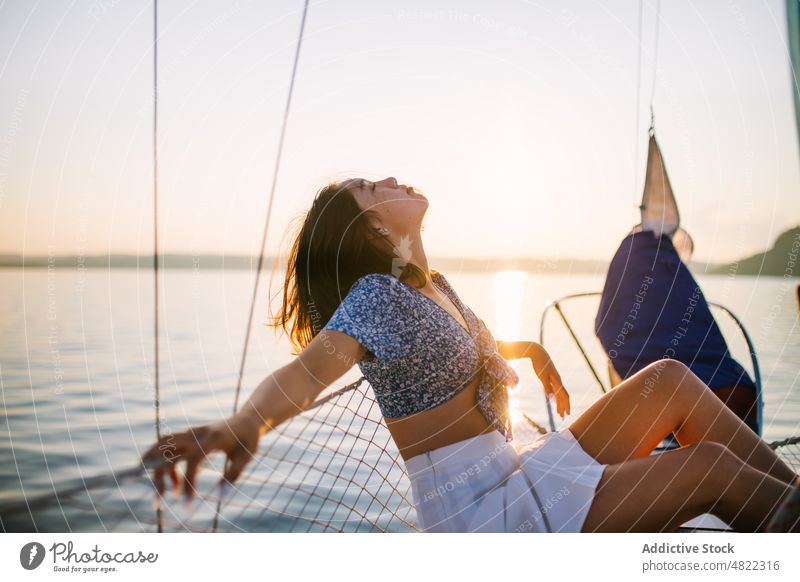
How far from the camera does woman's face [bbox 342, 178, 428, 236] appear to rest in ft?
5.16

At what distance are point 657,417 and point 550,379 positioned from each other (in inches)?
13.3

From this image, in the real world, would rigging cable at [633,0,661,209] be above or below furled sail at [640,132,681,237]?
above

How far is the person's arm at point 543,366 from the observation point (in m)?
1.63

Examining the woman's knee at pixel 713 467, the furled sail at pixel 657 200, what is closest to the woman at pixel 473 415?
the woman's knee at pixel 713 467

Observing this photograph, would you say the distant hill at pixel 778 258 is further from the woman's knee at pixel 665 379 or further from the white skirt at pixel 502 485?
the white skirt at pixel 502 485

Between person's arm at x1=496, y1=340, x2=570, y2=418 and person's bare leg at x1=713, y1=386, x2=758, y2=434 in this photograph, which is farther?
person's bare leg at x1=713, y1=386, x2=758, y2=434

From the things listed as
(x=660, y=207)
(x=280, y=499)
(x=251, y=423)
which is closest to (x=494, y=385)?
(x=251, y=423)

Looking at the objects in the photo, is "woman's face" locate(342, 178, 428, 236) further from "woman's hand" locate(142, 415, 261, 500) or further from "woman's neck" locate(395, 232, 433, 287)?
"woman's hand" locate(142, 415, 261, 500)

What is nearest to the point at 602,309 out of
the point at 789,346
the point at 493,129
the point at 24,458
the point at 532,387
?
the point at 493,129

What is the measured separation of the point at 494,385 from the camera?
1.43m

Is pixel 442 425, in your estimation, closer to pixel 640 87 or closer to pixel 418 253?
pixel 418 253

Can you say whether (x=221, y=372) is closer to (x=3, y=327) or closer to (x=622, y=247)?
(x=3, y=327)

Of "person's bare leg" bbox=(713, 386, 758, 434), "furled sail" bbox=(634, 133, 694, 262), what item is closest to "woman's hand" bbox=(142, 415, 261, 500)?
"person's bare leg" bbox=(713, 386, 758, 434)

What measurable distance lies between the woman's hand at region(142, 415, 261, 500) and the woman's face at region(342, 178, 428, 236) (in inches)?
32.7
